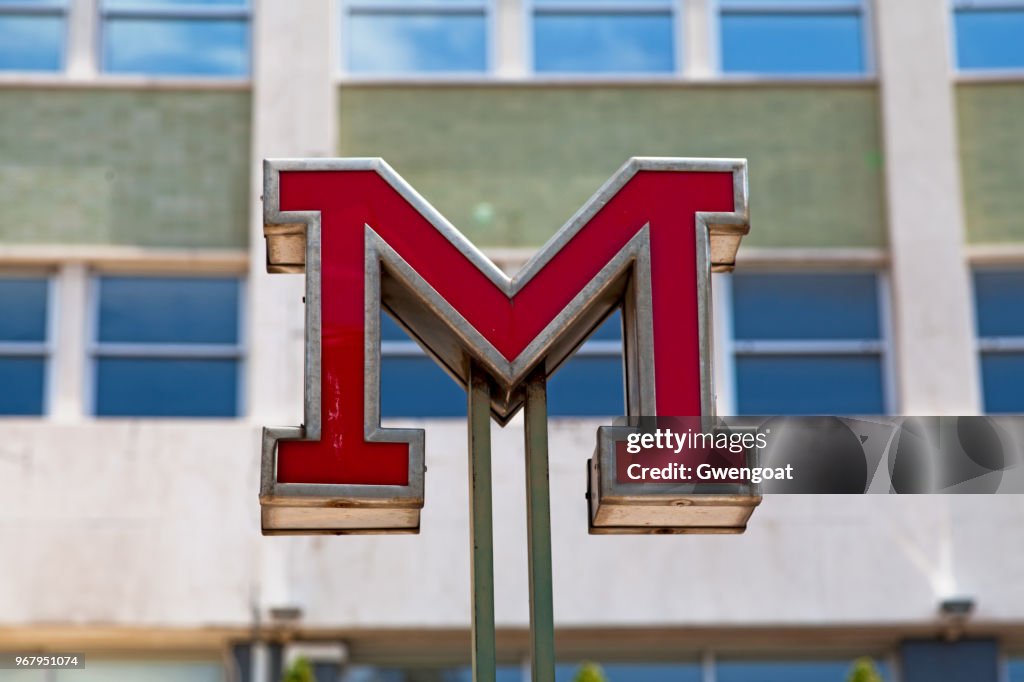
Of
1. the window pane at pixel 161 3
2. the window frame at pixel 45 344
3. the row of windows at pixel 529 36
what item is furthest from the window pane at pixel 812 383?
the window frame at pixel 45 344

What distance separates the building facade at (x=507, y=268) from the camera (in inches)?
521

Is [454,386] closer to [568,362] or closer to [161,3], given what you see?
[568,362]

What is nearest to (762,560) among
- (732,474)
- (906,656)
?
(906,656)

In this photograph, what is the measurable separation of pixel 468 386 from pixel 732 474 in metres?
1.28

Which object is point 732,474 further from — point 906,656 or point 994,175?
point 994,175

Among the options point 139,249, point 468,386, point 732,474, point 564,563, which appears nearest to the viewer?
point 732,474

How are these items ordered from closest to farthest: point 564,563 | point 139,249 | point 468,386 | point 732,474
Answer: point 732,474 → point 468,386 → point 564,563 → point 139,249

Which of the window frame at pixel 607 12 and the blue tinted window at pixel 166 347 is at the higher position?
the window frame at pixel 607 12

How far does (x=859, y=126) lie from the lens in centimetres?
1459

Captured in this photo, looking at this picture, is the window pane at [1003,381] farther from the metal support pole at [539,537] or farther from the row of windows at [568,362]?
the metal support pole at [539,537]

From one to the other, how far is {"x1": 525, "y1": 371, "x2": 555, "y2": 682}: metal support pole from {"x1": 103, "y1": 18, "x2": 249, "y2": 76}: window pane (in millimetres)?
8119

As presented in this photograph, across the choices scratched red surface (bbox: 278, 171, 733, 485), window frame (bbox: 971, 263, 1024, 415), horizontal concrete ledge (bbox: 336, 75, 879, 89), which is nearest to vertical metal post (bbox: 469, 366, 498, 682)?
scratched red surface (bbox: 278, 171, 733, 485)

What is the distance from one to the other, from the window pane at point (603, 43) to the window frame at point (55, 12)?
414 centimetres

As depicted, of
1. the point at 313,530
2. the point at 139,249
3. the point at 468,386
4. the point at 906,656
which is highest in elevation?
the point at 139,249
